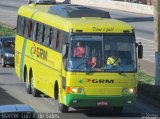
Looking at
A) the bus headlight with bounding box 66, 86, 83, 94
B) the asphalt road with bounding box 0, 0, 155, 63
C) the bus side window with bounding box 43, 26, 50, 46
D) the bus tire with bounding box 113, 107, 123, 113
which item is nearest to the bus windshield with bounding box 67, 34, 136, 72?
the bus headlight with bounding box 66, 86, 83, 94

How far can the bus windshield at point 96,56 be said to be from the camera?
22.2 m

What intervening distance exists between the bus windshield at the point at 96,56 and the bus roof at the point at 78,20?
0.33 meters

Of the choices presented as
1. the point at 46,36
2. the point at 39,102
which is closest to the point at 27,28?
the point at 46,36

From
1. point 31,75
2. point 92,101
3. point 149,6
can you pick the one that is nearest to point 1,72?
point 31,75

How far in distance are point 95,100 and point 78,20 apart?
9.08 ft

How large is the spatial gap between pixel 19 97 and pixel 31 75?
1.33 m

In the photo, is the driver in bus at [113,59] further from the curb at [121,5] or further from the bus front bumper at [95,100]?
the curb at [121,5]

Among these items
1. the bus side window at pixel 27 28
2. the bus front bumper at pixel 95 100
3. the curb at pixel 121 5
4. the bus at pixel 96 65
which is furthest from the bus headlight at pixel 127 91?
the curb at pixel 121 5

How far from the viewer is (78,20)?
23.2 m

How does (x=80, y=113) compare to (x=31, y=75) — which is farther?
(x=31, y=75)

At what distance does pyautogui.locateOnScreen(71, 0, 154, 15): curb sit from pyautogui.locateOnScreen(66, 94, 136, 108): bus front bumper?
49286 mm

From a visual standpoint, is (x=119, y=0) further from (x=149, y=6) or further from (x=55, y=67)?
(x=55, y=67)

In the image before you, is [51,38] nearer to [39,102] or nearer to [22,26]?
[39,102]

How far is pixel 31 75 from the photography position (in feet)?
91.3
